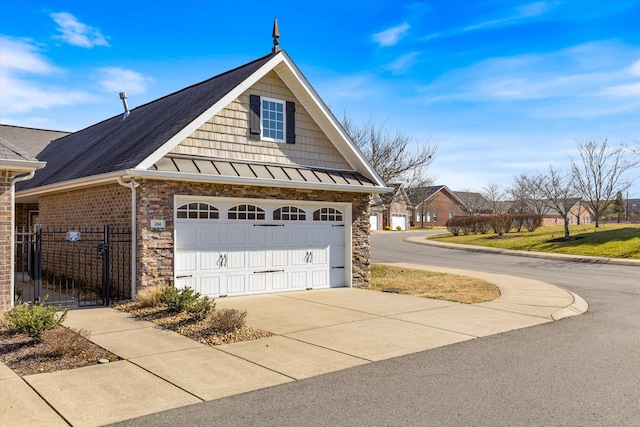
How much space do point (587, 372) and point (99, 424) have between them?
19.4 ft

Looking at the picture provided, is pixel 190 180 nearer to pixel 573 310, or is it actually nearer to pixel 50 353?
pixel 50 353

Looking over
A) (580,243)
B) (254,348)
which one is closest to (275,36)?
(254,348)

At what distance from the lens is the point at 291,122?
1498cm

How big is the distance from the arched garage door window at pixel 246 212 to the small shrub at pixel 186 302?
284 centimetres

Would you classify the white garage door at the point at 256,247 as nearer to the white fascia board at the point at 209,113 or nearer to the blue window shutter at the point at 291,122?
the white fascia board at the point at 209,113

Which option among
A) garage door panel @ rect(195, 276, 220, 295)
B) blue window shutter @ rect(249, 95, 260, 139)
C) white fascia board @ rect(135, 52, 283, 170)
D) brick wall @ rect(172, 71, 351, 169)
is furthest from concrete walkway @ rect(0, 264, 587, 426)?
blue window shutter @ rect(249, 95, 260, 139)

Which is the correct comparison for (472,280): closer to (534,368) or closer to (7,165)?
(534,368)

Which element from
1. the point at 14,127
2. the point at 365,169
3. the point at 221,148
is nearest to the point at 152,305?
the point at 221,148

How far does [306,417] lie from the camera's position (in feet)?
17.9

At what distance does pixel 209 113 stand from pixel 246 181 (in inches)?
75.3

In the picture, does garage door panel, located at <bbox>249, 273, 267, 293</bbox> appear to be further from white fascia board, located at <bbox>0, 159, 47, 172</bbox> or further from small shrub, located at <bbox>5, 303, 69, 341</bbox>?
small shrub, located at <bbox>5, 303, 69, 341</bbox>

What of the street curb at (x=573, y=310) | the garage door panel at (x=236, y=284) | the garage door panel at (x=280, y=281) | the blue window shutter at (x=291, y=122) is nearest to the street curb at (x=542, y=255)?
the street curb at (x=573, y=310)

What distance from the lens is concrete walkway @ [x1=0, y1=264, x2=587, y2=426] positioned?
232 inches

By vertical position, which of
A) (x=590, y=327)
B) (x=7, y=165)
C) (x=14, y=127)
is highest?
(x=14, y=127)
